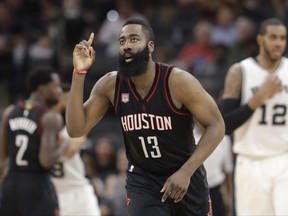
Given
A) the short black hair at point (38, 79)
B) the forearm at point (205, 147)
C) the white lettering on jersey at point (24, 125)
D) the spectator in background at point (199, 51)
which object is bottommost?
the forearm at point (205, 147)

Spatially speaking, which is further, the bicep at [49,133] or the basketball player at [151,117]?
the bicep at [49,133]

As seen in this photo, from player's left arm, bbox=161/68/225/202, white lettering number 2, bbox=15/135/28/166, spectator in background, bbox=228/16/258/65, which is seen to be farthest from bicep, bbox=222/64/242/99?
spectator in background, bbox=228/16/258/65

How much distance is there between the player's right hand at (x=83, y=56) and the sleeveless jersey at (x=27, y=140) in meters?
1.83

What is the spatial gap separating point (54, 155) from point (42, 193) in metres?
0.44

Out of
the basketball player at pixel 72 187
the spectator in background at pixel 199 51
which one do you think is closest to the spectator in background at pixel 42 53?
the spectator in background at pixel 199 51

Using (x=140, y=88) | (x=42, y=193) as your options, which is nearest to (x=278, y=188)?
(x=140, y=88)

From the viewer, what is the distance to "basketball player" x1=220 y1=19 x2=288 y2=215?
281 inches

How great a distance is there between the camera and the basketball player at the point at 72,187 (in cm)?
841

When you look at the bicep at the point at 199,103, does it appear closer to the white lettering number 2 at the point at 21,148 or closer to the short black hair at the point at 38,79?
the white lettering number 2 at the point at 21,148

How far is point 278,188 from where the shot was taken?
699 cm

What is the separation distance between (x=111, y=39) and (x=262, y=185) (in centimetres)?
727

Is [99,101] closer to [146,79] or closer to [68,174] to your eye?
[146,79]

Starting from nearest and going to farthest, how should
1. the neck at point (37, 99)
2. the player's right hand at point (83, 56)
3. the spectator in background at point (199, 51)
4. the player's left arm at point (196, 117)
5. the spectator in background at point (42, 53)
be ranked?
the player's left arm at point (196, 117), the player's right hand at point (83, 56), the neck at point (37, 99), the spectator in background at point (199, 51), the spectator in background at point (42, 53)

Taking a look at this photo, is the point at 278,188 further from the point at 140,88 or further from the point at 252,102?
the point at 140,88
